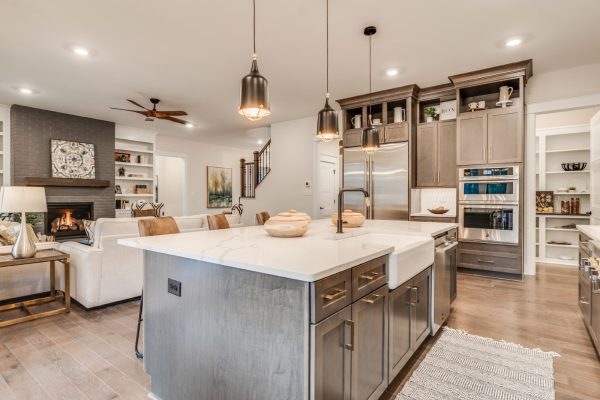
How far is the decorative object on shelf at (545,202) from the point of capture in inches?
215

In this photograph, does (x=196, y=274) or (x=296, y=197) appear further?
(x=296, y=197)

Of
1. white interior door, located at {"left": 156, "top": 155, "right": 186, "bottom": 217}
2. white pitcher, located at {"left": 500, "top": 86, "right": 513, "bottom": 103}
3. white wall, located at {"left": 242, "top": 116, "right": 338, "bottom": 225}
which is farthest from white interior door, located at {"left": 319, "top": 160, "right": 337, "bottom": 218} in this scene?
white interior door, located at {"left": 156, "top": 155, "right": 186, "bottom": 217}

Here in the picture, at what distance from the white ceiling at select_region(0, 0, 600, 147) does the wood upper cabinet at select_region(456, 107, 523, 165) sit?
27.3 inches

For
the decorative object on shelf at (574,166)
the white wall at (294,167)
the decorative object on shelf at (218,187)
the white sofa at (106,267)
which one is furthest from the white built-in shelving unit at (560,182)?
the decorative object on shelf at (218,187)

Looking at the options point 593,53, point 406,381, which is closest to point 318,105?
point 593,53

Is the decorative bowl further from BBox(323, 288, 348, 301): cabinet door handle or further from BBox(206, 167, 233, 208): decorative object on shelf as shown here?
BBox(206, 167, 233, 208): decorative object on shelf

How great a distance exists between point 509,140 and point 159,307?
471cm

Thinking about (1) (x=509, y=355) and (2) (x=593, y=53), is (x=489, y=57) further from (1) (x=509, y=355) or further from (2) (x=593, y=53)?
(1) (x=509, y=355)

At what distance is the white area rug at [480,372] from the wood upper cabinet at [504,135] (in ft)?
9.30

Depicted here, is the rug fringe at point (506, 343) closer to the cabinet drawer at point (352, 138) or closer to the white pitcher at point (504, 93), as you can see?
the white pitcher at point (504, 93)

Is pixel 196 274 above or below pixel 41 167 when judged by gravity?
below

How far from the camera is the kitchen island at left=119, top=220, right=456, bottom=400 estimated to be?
1195mm

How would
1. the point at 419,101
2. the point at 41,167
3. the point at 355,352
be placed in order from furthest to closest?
the point at 41,167 < the point at 419,101 < the point at 355,352

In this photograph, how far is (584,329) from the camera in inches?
110
